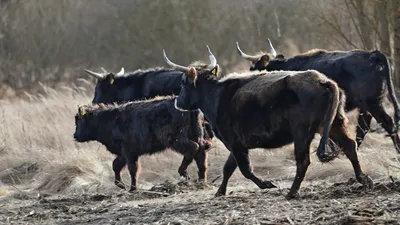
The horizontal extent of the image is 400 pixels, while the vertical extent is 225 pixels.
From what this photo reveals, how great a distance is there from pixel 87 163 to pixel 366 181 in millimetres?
6464

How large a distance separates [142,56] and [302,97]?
1048 inches

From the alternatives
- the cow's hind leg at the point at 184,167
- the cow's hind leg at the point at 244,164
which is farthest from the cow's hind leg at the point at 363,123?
the cow's hind leg at the point at 244,164

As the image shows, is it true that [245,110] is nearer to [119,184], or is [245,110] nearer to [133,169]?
[133,169]

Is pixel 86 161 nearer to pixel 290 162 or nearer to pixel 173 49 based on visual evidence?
pixel 290 162

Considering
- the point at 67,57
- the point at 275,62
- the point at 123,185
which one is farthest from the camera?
the point at 67,57

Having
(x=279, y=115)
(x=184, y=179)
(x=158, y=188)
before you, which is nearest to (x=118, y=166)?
(x=184, y=179)

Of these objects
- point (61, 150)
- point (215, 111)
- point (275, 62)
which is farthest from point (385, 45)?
point (215, 111)

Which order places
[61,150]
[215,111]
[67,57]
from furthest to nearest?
1. [67,57]
2. [61,150]
3. [215,111]

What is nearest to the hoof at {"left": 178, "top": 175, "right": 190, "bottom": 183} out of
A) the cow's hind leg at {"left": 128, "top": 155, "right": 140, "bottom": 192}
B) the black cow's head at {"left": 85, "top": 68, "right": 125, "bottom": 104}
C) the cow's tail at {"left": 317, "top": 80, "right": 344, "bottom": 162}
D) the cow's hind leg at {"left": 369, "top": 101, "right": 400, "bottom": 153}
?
the cow's hind leg at {"left": 128, "top": 155, "right": 140, "bottom": 192}

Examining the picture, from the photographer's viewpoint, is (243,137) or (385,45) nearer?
(243,137)

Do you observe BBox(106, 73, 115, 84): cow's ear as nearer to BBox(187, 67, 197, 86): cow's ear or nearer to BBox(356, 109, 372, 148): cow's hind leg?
BBox(356, 109, 372, 148): cow's hind leg

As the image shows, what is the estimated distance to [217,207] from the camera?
9352 millimetres

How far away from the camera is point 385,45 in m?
19.6

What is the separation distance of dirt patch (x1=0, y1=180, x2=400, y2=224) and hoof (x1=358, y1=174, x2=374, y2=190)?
7 cm
